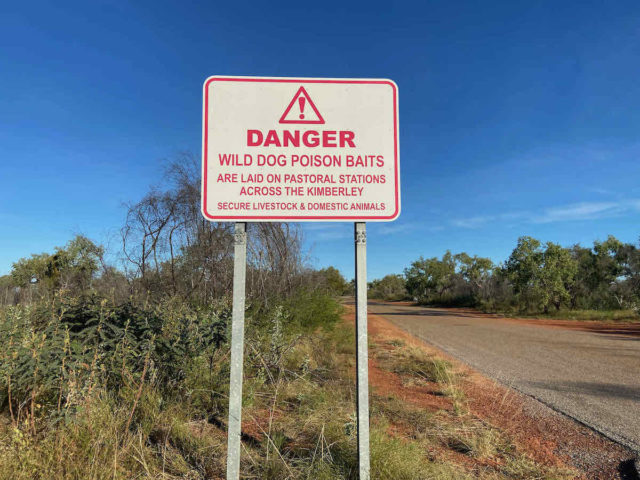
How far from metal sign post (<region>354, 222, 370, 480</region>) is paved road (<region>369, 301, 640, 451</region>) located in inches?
121

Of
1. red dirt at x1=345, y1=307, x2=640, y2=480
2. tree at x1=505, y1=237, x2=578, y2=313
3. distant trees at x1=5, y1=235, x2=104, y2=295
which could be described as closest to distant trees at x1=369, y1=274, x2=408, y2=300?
tree at x1=505, y1=237, x2=578, y2=313

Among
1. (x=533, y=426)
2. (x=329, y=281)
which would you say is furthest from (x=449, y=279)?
(x=533, y=426)

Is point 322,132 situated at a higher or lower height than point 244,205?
higher

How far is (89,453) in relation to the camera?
2396 mm

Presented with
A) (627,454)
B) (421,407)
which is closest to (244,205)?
(421,407)

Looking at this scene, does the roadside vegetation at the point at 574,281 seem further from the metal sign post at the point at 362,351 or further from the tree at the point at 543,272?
the metal sign post at the point at 362,351

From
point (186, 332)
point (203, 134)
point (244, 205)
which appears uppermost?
point (203, 134)

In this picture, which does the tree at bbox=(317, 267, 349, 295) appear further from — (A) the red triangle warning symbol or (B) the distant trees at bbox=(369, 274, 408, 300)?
(B) the distant trees at bbox=(369, 274, 408, 300)

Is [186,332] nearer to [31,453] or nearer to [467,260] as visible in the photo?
[31,453]

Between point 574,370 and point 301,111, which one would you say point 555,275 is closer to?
point 574,370

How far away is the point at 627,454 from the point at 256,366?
13.7 ft

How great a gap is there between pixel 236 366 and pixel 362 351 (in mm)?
908

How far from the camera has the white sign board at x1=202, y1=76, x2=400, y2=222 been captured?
2.60 m

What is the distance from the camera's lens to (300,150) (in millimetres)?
2648
